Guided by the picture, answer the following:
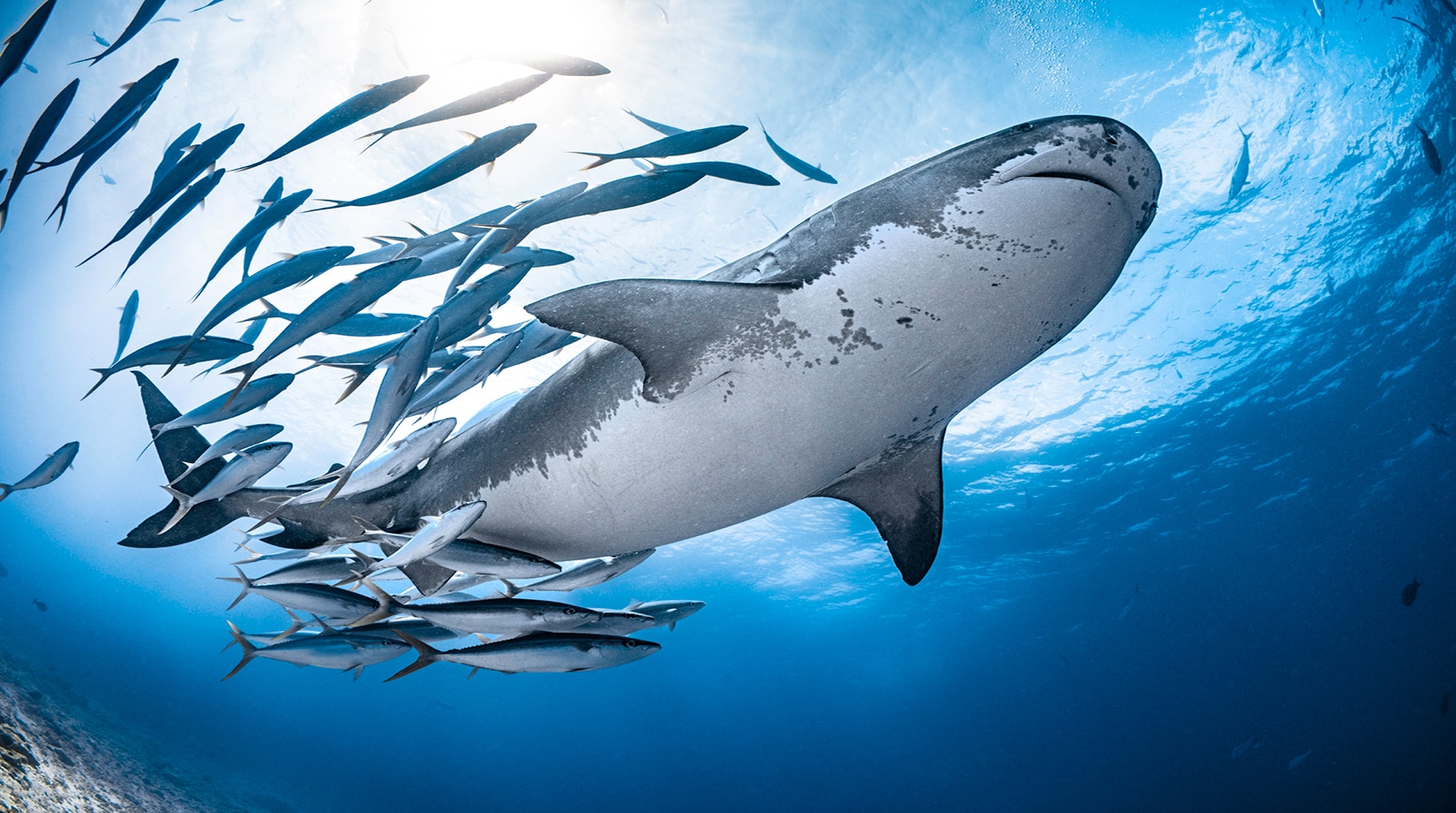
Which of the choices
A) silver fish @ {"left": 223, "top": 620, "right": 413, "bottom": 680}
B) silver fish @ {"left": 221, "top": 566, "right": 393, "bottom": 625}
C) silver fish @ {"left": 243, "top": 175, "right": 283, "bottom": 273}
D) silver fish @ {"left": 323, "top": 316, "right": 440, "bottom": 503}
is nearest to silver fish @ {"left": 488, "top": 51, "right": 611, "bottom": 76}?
silver fish @ {"left": 323, "top": 316, "right": 440, "bottom": 503}

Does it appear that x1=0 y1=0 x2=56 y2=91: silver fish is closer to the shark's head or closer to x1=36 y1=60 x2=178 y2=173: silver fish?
x1=36 y1=60 x2=178 y2=173: silver fish

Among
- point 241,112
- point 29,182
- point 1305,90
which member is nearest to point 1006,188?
point 241,112

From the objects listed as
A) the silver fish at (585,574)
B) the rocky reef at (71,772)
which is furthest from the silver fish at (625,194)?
the rocky reef at (71,772)

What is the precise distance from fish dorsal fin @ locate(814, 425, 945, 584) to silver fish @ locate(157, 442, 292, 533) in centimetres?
258

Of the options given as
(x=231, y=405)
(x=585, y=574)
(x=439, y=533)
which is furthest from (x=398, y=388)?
(x=585, y=574)

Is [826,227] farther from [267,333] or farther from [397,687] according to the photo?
[397,687]

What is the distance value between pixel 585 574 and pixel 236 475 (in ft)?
5.49

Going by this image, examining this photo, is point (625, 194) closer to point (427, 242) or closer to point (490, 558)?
point (427, 242)

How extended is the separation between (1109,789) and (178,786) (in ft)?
267

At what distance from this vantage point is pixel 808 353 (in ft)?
6.93

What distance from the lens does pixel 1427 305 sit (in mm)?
16344

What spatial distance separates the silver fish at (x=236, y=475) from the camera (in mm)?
2650

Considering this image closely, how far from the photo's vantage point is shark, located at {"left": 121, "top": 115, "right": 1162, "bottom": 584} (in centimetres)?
A: 186

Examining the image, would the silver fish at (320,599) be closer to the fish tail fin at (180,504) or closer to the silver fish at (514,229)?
the fish tail fin at (180,504)
